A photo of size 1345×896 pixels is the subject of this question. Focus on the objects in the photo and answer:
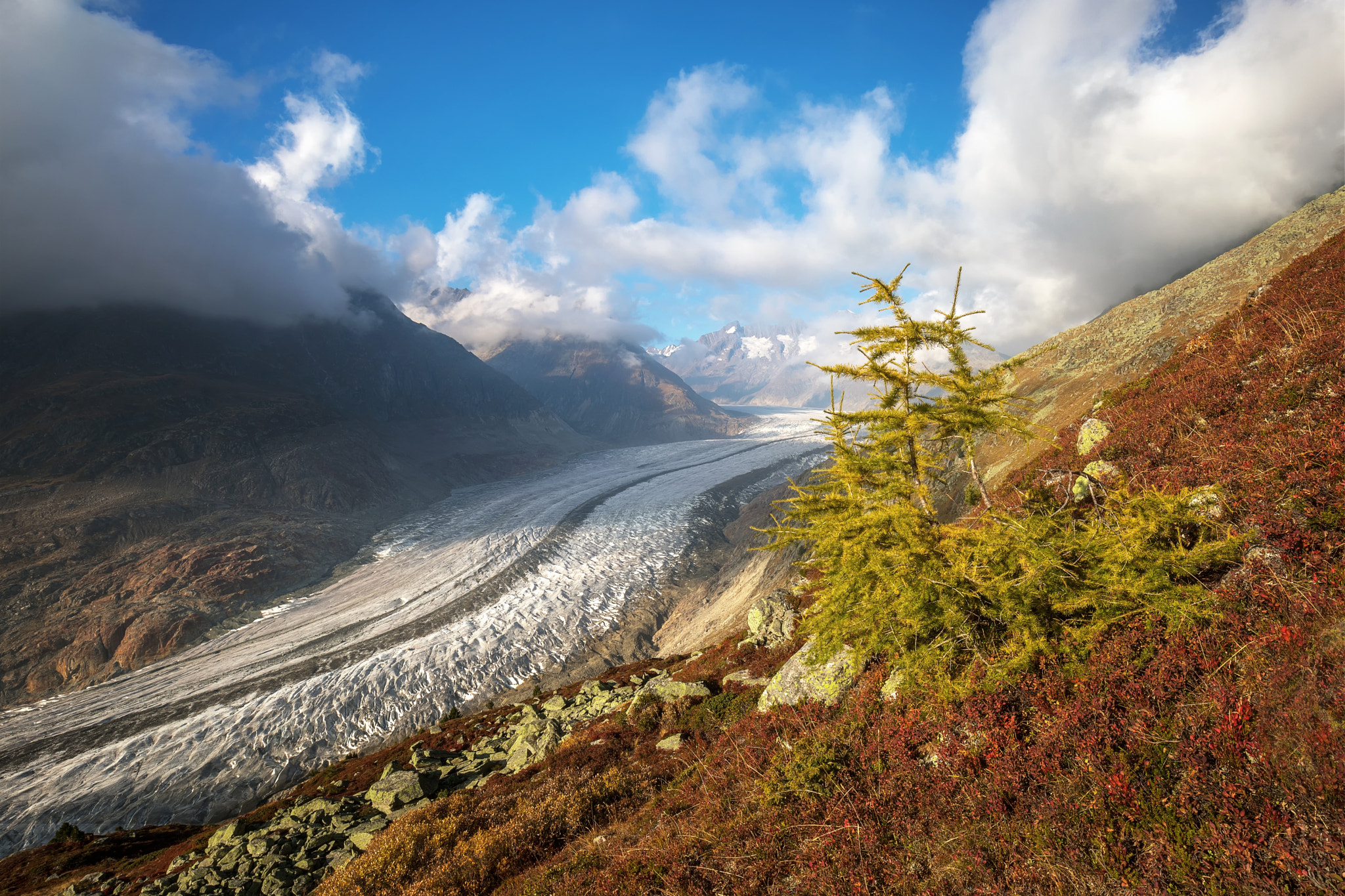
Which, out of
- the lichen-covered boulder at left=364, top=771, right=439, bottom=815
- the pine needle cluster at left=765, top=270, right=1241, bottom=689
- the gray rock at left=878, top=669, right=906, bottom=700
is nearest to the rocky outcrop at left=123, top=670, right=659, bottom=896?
the lichen-covered boulder at left=364, top=771, right=439, bottom=815

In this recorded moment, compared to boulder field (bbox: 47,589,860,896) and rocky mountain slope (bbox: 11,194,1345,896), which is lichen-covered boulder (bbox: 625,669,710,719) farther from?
rocky mountain slope (bbox: 11,194,1345,896)

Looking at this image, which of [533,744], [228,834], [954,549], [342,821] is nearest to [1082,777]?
[954,549]

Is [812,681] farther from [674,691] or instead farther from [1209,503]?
[1209,503]

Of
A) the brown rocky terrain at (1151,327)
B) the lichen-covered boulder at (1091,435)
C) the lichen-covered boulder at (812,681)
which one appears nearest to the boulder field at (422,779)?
the lichen-covered boulder at (812,681)

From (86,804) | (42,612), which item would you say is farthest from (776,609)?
(42,612)

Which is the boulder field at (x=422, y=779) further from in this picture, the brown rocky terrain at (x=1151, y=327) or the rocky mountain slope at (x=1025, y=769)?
the brown rocky terrain at (x=1151, y=327)
